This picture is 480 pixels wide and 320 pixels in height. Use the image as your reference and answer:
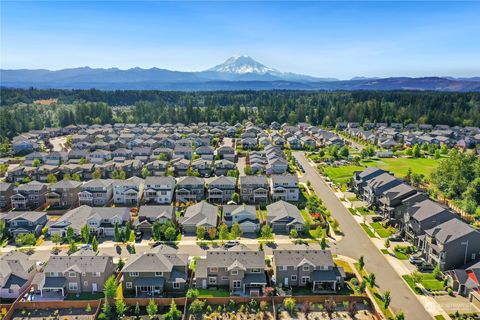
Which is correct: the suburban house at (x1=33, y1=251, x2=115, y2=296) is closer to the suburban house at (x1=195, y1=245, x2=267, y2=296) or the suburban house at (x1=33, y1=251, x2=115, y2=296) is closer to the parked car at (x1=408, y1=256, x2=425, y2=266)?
the suburban house at (x1=195, y1=245, x2=267, y2=296)

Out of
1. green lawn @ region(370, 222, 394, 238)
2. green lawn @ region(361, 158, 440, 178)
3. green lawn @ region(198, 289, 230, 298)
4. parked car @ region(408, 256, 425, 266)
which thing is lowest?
green lawn @ region(198, 289, 230, 298)

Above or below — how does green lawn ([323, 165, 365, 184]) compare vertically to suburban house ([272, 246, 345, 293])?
below

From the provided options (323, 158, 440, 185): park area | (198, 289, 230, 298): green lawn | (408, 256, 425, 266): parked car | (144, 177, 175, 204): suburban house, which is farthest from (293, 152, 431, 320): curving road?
(144, 177, 175, 204): suburban house

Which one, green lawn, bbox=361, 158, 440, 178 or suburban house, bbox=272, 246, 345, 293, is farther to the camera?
green lawn, bbox=361, 158, 440, 178

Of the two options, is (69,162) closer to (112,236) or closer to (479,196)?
(112,236)

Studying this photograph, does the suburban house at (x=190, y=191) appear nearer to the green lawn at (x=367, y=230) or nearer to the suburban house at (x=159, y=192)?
the suburban house at (x=159, y=192)

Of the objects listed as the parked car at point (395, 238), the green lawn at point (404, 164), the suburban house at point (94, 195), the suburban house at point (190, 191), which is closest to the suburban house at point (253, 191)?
the suburban house at point (190, 191)
